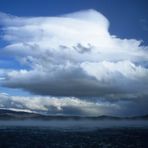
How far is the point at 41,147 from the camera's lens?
179500 millimetres

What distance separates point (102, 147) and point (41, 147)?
35.6m

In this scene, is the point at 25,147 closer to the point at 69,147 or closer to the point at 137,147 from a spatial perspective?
the point at 69,147

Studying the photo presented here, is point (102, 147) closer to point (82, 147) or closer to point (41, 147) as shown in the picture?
point (82, 147)

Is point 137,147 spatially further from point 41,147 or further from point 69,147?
point 41,147

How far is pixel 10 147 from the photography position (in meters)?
180

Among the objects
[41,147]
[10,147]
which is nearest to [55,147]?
[41,147]

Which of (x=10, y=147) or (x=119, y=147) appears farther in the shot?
(x=119, y=147)

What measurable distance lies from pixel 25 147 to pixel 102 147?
4419cm

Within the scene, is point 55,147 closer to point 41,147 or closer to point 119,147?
point 41,147

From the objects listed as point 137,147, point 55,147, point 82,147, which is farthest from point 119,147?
Result: point 55,147

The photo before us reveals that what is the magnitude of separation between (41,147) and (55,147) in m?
7.69

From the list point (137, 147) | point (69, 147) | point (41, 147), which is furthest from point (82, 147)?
point (137, 147)

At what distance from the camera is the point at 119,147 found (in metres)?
196

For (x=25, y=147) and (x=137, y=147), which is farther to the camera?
(x=137, y=147)
